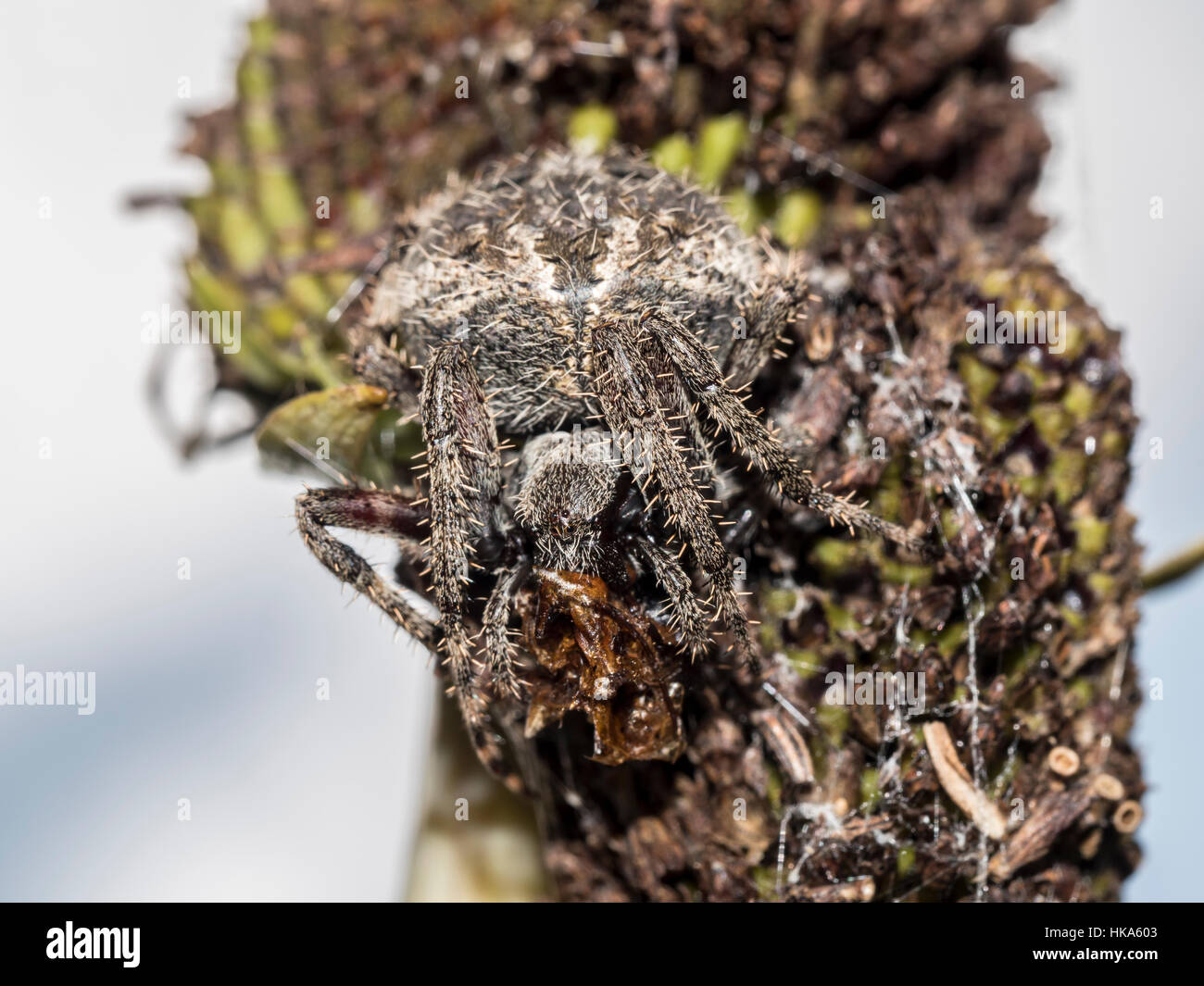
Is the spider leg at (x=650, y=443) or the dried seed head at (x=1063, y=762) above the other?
the spider leg at (x=650, y=443)

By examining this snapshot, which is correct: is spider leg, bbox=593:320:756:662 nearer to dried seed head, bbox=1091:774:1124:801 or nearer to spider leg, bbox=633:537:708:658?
spider leg, bbox=633:537:708:658

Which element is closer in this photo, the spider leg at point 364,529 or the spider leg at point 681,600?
the spider leg at point 681,600

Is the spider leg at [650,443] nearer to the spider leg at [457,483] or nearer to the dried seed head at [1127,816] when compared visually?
the spider leg at [457,483]

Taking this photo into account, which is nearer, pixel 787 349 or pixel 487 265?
pixel 487 265

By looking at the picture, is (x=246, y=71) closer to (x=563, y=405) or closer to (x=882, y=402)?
(x=563, y=405)

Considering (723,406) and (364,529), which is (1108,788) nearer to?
(723,406)

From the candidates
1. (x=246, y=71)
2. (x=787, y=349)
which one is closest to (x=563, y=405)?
(x=787, y=349)

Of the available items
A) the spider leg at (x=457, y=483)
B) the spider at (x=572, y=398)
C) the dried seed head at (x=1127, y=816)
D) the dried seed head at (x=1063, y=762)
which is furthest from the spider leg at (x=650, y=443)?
the dried seed head at (x=1127, y=816)
